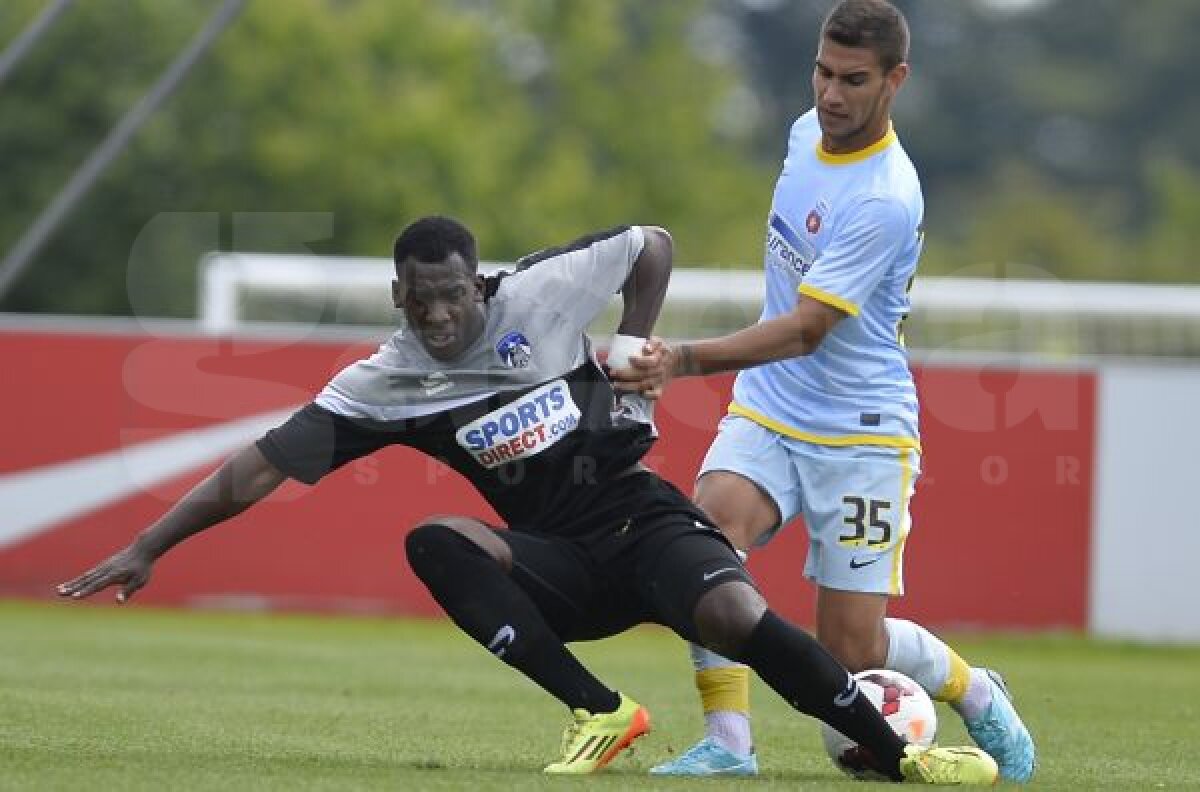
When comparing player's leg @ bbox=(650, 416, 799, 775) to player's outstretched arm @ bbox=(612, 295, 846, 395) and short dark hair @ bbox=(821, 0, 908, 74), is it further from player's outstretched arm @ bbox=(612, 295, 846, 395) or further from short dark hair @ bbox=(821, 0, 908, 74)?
short dark hair @ bbox=(821, 0, 908, 74)

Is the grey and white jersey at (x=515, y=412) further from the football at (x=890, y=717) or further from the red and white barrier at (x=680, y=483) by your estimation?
the red and white barrier at (x=680, y=483)

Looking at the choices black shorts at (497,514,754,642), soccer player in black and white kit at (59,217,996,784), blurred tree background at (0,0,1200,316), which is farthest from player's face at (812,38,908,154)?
blurred tree background at (0,0,1200,316)

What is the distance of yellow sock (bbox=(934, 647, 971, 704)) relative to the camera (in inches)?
343

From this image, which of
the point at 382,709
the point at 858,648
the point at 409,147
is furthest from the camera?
the point at 409,147

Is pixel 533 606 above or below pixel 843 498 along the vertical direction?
below

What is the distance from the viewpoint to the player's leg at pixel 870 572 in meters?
8.62

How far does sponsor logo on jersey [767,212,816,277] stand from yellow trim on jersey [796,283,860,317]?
357mm

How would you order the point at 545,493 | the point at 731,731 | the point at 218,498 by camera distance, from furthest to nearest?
the point at 731,731, the point at 545,493, the point at 218,498

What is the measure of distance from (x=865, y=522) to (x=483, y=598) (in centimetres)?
152

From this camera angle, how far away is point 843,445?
8.67 meters

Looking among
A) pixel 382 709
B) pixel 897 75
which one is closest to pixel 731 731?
pixel 897 75

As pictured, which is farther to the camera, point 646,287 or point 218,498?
point 646,287

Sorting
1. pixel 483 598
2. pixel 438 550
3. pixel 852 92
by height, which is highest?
pixel 852 92

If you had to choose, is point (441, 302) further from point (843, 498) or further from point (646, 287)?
point (843, 498)
